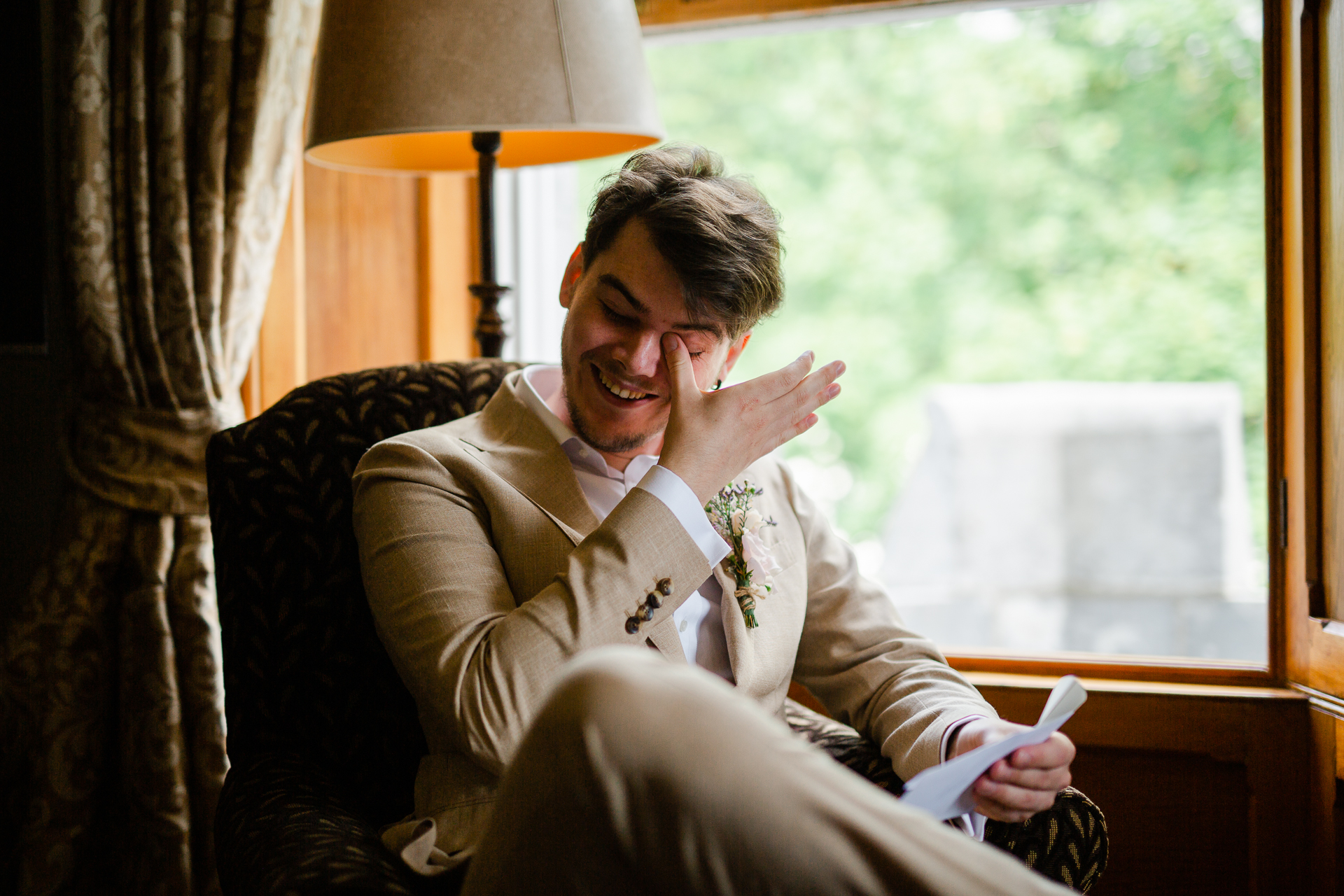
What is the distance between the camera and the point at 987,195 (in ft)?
19.4

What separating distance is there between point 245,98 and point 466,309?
0.72 m

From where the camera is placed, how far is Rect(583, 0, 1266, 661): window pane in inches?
187

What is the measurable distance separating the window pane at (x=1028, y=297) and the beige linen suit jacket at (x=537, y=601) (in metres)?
3.34

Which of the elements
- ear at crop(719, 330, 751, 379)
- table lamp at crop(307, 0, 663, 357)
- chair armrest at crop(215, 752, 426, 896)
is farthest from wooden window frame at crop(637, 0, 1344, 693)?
chair armrest at crop(215, 752, 426, 896)

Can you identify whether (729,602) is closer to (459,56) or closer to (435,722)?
(435,722)

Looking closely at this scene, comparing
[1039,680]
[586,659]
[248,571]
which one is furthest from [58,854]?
[1039,680]

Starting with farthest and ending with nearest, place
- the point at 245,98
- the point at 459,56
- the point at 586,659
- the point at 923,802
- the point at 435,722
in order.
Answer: the point at 245,98 → the point at 459,56 → the point at 435,722 → the point at 923,802 → the point at 586,659

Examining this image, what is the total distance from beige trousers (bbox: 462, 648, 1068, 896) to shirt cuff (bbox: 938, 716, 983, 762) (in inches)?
19.1

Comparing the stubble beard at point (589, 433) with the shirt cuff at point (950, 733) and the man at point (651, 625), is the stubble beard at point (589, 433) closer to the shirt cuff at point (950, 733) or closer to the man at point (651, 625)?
the man at point (651, 625)

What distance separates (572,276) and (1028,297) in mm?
5049

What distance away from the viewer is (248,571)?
130cm

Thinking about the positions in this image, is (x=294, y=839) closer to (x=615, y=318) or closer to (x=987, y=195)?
(x=615, y=318)

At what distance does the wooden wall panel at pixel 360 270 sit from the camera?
2.18 metres

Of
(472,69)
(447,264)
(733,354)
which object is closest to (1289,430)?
(733,354)
